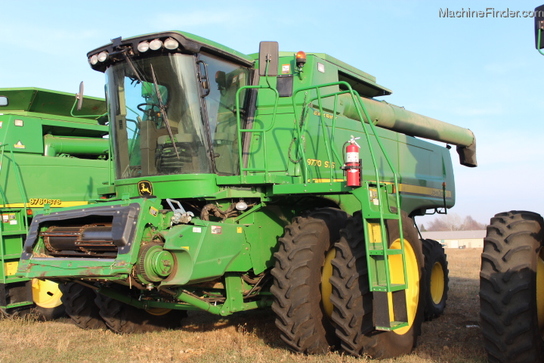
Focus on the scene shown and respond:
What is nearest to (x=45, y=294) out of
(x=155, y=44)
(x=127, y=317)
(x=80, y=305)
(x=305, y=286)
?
(x=80, y=305)

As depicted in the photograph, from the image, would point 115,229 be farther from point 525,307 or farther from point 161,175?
point 525,307

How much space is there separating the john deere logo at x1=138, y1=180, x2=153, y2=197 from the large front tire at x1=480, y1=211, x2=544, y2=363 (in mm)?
3390

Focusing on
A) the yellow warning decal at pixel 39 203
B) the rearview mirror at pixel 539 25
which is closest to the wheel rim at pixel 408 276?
the rearview mirror at pixel 539 25

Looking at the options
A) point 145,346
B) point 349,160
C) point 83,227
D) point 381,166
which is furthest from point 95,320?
point 381,166

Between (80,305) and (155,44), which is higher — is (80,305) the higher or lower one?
the lower one

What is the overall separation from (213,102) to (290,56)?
135 centimetres

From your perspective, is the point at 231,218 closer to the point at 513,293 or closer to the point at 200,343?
the point at 200,343

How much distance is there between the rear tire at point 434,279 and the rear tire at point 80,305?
4484 mm

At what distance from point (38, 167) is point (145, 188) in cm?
310

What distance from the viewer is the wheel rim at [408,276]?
17.9 feet

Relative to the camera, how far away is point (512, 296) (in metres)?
4.30

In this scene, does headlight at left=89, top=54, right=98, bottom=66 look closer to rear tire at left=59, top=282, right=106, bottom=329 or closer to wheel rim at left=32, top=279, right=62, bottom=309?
rear tire at left=59, top=282, right=106, bottom=329

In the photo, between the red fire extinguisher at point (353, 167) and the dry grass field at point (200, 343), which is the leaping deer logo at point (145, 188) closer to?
the dry grass field at point (200, 343)

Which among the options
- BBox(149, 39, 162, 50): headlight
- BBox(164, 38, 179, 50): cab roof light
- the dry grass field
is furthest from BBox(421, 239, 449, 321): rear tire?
BBox(149, 39, 162, 50): headlight
